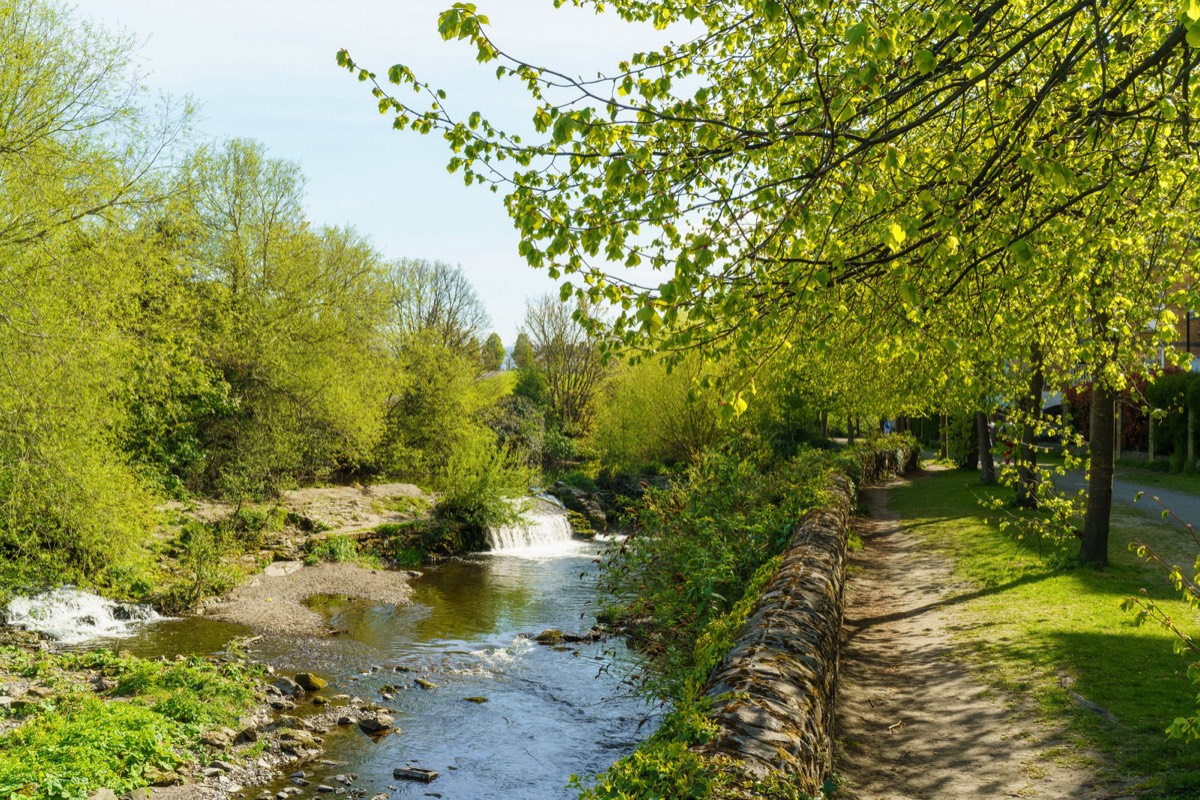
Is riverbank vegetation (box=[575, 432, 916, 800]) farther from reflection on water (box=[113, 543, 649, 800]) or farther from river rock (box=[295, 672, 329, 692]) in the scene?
river rock (box=[295, 672, 329, 692])

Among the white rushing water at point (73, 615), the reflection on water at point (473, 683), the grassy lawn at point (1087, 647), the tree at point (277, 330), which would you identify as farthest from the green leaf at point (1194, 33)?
the tree at point (277, 330)

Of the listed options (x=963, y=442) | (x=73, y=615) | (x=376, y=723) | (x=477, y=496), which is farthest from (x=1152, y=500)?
(x=73, y=615)

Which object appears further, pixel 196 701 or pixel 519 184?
pixel 196 701

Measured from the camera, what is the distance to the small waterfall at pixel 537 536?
25141 millimetres

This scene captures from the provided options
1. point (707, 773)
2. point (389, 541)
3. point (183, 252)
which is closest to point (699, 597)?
point (707, 773)

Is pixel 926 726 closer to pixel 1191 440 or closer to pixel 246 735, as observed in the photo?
pixel 246 735

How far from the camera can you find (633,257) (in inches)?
189

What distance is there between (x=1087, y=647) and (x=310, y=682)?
900 centimetres

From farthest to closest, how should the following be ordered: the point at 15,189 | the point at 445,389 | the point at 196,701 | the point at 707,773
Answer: the point at 445,389 < the point at 15,189 < the point at 196,701 < the point at 707,773

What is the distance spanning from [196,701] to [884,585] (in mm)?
9235

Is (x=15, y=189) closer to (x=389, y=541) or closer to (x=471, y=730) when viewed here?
(x=471, y=730)

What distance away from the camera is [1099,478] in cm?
1311

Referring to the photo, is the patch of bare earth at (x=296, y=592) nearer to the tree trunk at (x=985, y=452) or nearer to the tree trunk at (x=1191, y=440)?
the tree trunk at (x=985, y=452)

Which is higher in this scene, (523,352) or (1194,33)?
(523,352)
